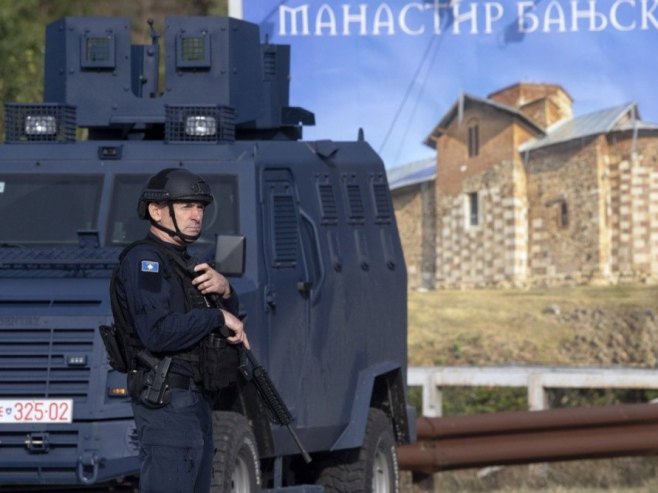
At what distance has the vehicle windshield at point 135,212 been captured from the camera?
10.8 meters

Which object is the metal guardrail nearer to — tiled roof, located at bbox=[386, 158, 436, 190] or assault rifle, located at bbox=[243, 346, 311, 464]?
tiled roof, located at bbox=[386, 158, 436, 190]

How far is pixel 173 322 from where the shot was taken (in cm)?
771

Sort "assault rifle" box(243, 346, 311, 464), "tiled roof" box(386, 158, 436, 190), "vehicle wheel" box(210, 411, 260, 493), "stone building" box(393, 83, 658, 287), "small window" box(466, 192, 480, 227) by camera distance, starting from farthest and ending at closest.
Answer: "small window" box(466, 192, 480, 227), "tiled roof" box(386, 158, 436, 190), "stone building" box(393, 83, 658, 287), "vehicle wheel" box(210, 411, 260, 493), "assault rifle" box(243, 346, 311, 464)

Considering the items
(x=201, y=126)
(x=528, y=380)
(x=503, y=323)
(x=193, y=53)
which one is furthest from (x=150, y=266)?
(x=503, y=323)

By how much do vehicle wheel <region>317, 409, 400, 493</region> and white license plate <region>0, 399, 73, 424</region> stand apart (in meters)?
2.60

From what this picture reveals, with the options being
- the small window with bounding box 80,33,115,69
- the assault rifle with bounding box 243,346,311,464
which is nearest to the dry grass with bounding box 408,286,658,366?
the small window with bounding box 80,33,115,69

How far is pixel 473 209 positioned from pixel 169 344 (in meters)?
11.4

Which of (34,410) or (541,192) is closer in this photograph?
(34,410)

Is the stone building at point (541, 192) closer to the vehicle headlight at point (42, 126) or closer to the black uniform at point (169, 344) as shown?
the vehicle headlight at point (42, 126)

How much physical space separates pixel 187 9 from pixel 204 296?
2294 centimetres

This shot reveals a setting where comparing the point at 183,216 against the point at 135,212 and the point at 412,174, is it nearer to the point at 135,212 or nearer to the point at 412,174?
the point at 135,212

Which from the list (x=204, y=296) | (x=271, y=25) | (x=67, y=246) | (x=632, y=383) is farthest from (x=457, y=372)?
(x=204, y=296)

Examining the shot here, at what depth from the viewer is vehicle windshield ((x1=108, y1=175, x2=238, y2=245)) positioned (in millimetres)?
10773

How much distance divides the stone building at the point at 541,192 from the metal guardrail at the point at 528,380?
155 cm
